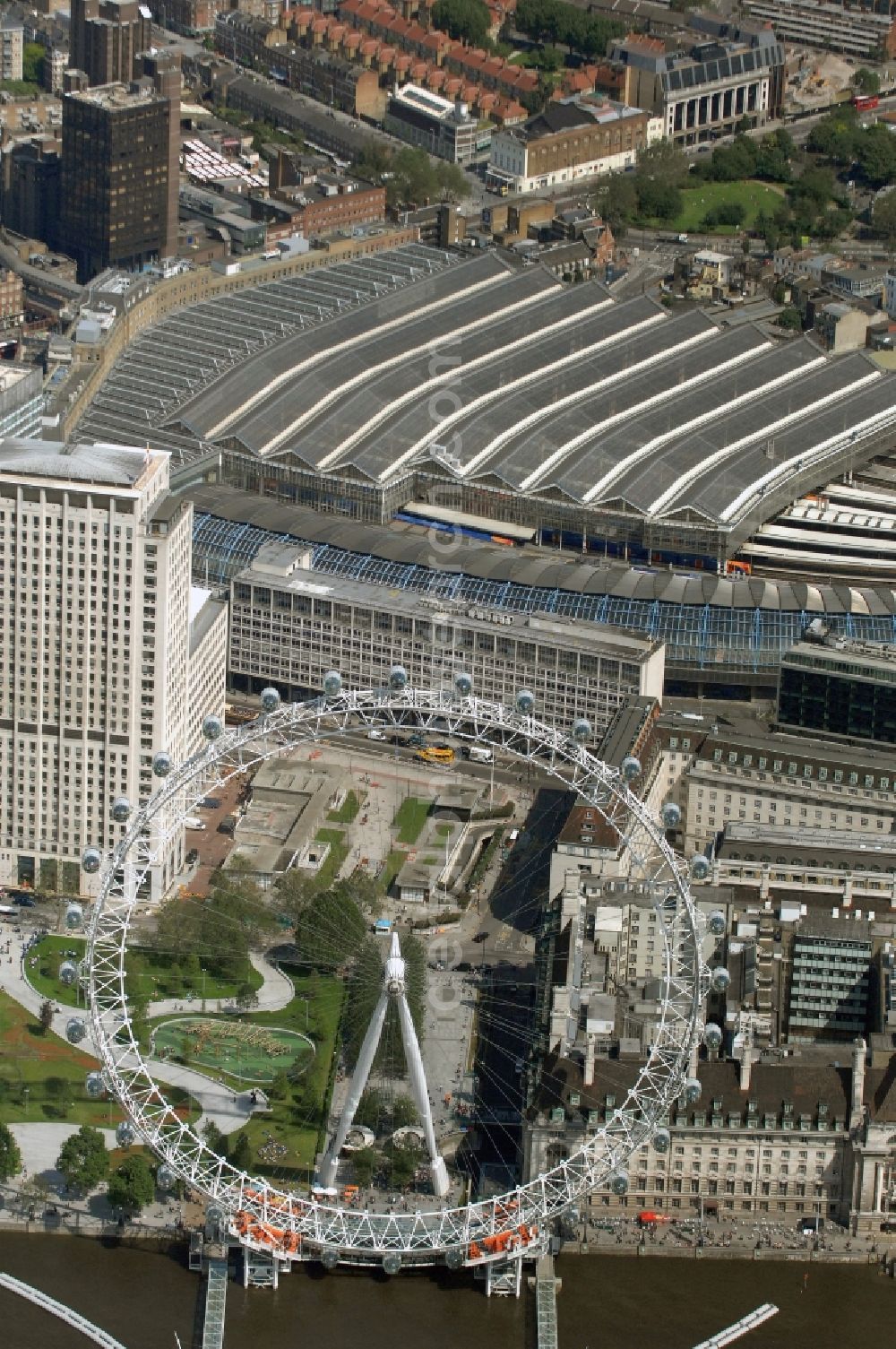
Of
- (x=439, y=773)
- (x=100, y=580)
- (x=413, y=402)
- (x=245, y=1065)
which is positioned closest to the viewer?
(x=245, y=1065)

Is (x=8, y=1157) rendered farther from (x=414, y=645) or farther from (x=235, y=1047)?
(x=414, y=645)

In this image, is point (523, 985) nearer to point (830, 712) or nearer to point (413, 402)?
point (830, 712)

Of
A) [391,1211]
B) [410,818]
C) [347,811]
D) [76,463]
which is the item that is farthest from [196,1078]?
[76,463]

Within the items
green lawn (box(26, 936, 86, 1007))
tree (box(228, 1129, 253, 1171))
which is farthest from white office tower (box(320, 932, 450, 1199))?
green lawn (box(26, 936, 86, 1007))

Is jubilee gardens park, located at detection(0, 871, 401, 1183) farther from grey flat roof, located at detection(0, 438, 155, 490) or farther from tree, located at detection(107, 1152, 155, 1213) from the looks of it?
grey flat roof, located at detection(0, 438, 155, 490)

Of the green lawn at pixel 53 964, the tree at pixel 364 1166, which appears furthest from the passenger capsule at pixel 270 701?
the tree at pixel 364 1166

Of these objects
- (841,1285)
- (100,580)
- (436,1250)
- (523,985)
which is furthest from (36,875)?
(841,1285)

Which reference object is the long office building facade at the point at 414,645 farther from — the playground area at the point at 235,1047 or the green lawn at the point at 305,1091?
the playground area at the point at 235,1047

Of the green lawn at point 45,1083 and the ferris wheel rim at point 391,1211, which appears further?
the green lawn at point 45,1083
